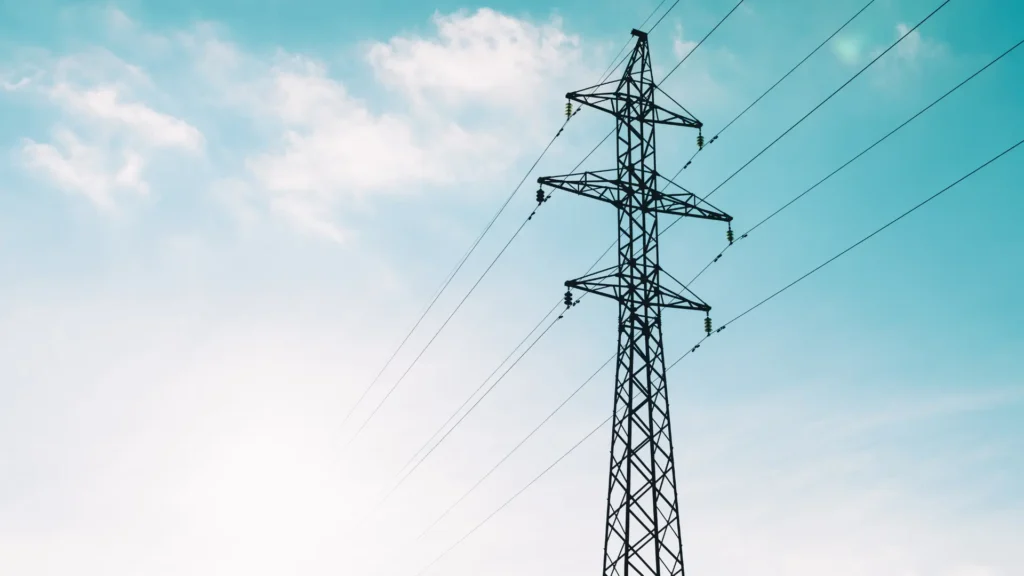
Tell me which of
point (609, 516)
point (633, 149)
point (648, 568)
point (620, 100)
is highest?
point (620, 100)

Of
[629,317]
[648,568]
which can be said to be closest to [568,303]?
[629,317]

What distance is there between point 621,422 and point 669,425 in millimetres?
1363

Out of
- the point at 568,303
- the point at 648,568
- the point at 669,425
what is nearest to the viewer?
the point at 648,568

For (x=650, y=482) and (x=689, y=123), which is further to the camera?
(x=689, y=123)

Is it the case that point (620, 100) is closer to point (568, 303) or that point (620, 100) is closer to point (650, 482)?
point (568, 303)

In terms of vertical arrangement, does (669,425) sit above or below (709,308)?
below

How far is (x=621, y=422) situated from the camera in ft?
78.2

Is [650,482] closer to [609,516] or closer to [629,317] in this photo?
[609,516]

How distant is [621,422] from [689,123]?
11.3m

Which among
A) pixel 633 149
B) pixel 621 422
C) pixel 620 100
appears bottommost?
pixel 621 422

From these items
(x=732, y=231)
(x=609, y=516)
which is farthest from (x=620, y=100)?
(x=609, y=516)

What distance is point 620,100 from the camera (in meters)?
28.2

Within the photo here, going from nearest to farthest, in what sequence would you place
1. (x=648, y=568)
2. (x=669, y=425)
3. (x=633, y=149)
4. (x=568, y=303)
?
(x=648, y=568)
(x=669, y=425)
(x=568, y=303)
(x=633, y=149)

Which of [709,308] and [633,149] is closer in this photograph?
[709,308]
